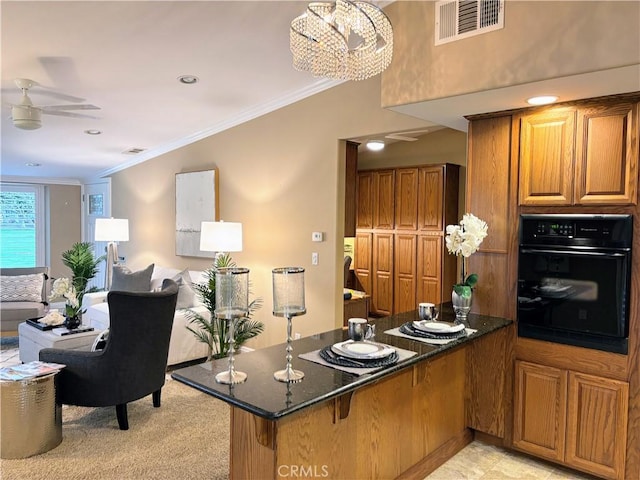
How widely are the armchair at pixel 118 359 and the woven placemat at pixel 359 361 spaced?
5.06 feet

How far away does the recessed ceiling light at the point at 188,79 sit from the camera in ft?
12.9

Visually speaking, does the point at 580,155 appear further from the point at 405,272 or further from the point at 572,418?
the point at 405,272

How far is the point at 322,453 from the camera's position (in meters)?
1.96

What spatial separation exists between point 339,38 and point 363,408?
1.74 metres

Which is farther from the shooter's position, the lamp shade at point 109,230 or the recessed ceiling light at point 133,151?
the recessed ceiling light at point 133,151

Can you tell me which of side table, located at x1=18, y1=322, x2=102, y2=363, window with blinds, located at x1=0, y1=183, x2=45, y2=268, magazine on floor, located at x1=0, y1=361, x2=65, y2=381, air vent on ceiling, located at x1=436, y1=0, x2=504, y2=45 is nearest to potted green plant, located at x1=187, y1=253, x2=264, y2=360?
side table, located at x1=18, y1=322, x2=102, y2=363

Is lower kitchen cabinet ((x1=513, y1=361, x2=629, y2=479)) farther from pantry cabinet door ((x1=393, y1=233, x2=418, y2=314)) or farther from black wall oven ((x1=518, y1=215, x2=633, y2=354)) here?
pantry cabinet door ((x1=393, y1=233, x2=418, y2=314))

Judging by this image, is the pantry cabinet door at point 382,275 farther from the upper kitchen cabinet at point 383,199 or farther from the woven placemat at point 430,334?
the woven placemat at point 430,334

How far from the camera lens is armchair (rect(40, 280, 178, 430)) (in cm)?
299

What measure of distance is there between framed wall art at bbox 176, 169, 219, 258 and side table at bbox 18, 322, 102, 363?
1930 millimetres

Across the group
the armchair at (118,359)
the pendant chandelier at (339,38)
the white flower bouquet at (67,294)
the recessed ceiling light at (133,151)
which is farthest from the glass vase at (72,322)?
the pendant chandelier at (339,38)

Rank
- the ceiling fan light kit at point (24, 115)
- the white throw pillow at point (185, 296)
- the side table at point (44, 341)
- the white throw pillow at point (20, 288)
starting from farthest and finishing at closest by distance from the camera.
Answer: the white throw pillow at point (20, 288) < the white throw pillow at point (185, 296) < the side table at point (44, 341) < the ceiling fan light kit at point (24, 115)

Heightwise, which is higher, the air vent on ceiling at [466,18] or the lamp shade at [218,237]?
the air vent on ceiling at [466,18]

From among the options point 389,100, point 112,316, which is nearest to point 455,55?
point 389,100
